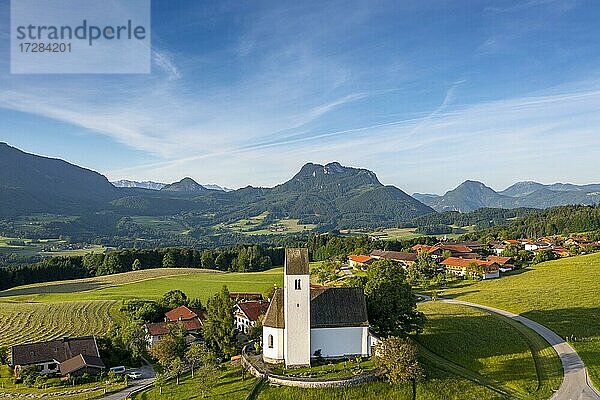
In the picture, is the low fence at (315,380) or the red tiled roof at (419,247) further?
the red tiled roof at (419,247)

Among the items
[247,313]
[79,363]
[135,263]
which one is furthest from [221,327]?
[135,263]

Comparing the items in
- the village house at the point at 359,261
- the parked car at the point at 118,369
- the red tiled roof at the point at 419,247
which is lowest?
the parked car at the point at 118,369

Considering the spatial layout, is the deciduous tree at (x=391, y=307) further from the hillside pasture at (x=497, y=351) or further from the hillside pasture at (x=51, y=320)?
the hillside pasture at (x=51, y=320)

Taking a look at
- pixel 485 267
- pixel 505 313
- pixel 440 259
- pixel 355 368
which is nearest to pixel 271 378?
pixel 355 368

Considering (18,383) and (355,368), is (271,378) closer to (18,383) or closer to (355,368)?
(355,368)

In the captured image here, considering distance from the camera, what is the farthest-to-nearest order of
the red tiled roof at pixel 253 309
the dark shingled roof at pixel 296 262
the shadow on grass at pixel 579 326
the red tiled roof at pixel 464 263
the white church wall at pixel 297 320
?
the red tiled roof at pixel 464 263 → the red tiled roof at pixel 253 309 → the shadow on grass at pixel 579 326 → the dark shingled roof at pixel 296 262 → the white church wall at pixel 297 320

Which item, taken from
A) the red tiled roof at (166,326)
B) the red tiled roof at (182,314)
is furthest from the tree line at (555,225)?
the red tiled roof at (166,326)
